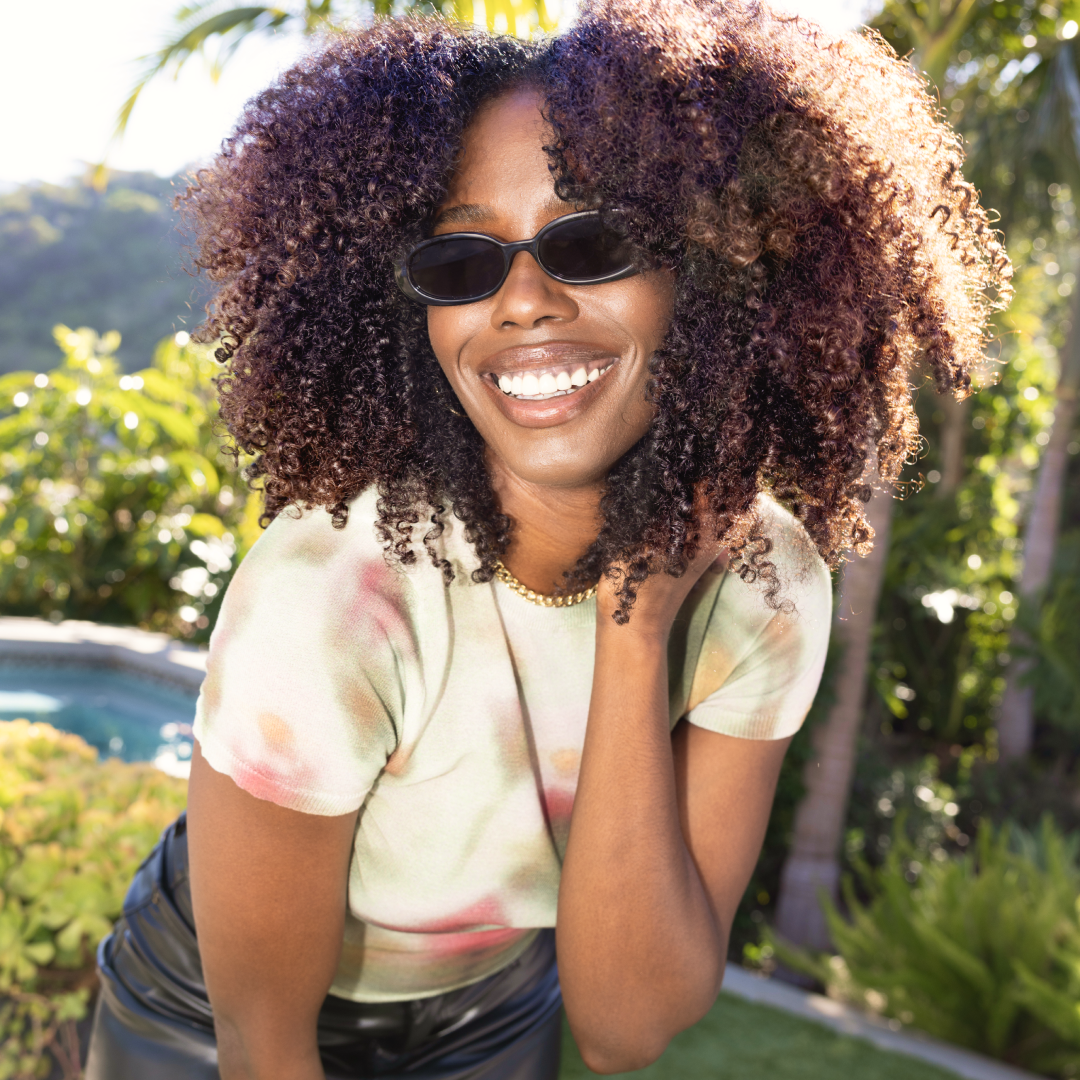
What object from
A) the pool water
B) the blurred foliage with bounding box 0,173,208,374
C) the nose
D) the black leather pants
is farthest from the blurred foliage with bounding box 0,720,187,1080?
the blurred foliage with bounding box 0,173,208,374

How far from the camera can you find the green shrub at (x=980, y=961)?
3.95 metres

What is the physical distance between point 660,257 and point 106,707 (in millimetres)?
8409

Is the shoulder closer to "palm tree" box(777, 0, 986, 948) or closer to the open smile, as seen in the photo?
the open smile

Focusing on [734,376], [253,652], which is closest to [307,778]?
[253,652]

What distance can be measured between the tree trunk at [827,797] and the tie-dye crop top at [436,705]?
14.0 feet

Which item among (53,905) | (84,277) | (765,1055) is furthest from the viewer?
(84,277)

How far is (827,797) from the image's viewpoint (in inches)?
234

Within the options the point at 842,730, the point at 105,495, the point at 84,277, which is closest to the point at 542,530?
the point at 842,730

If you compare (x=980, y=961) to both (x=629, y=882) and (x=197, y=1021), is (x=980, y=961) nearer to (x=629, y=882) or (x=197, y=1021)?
(x=629, y=882)

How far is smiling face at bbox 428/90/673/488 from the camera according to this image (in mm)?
1324

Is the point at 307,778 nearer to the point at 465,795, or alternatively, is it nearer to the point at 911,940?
A: the point at 465,795

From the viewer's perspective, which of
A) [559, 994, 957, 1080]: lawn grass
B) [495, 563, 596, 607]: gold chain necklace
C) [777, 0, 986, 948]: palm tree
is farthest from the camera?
[777, 0, 986, 948]: palm tree

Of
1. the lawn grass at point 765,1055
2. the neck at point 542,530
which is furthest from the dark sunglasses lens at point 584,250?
the lawn grass at point 765,1055

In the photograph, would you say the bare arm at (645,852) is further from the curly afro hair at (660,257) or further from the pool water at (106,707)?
the pool water at (106,707)
